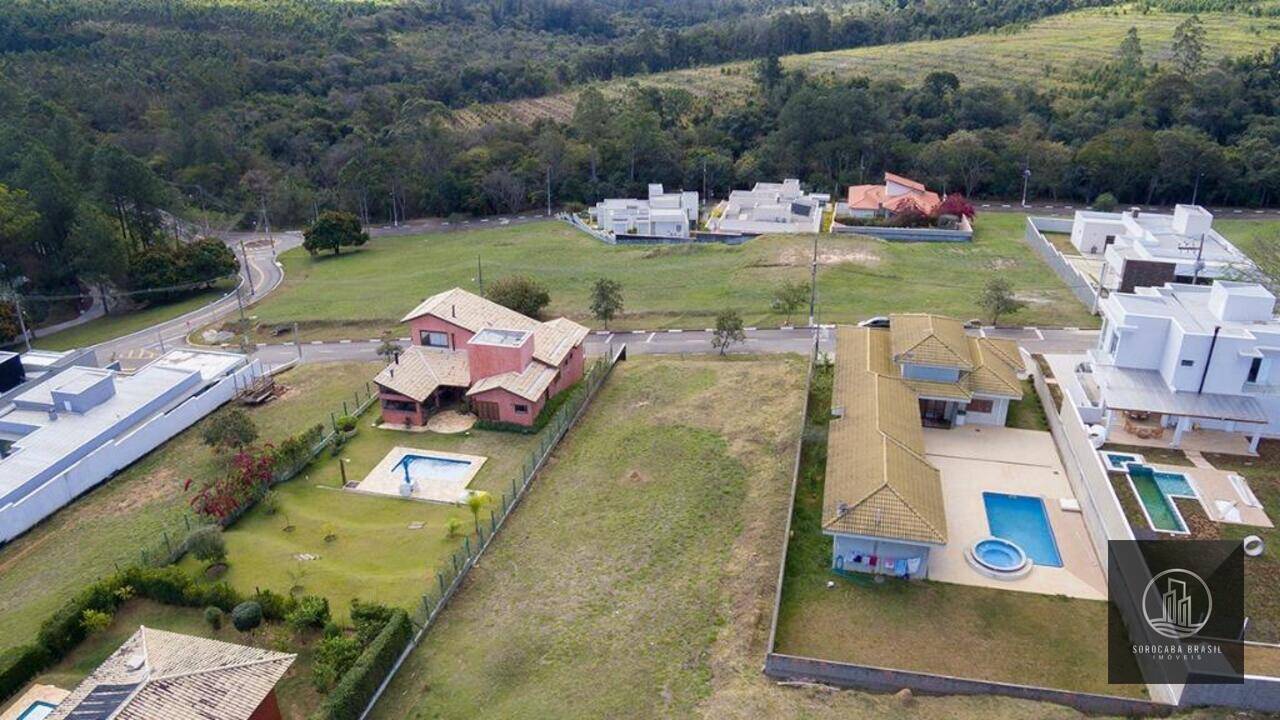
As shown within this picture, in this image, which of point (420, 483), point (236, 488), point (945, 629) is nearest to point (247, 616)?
point (236, 488)

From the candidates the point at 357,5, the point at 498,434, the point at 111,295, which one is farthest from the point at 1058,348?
the point at 357,5

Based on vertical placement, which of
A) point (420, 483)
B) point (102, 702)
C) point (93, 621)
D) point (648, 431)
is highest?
point (102, 702)

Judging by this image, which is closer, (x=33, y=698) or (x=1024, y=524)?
(x=33, y=698)

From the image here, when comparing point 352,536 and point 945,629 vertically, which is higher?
point 945,629

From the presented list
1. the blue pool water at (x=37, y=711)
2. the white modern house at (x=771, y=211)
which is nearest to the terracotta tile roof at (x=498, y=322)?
the blue pool water at (x=37, y=711)

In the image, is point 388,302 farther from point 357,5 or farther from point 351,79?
point 357,5

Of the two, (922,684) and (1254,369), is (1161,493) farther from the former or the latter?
(922,684)

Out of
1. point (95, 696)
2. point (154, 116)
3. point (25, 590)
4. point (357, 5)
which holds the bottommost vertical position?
point (25, 590)
